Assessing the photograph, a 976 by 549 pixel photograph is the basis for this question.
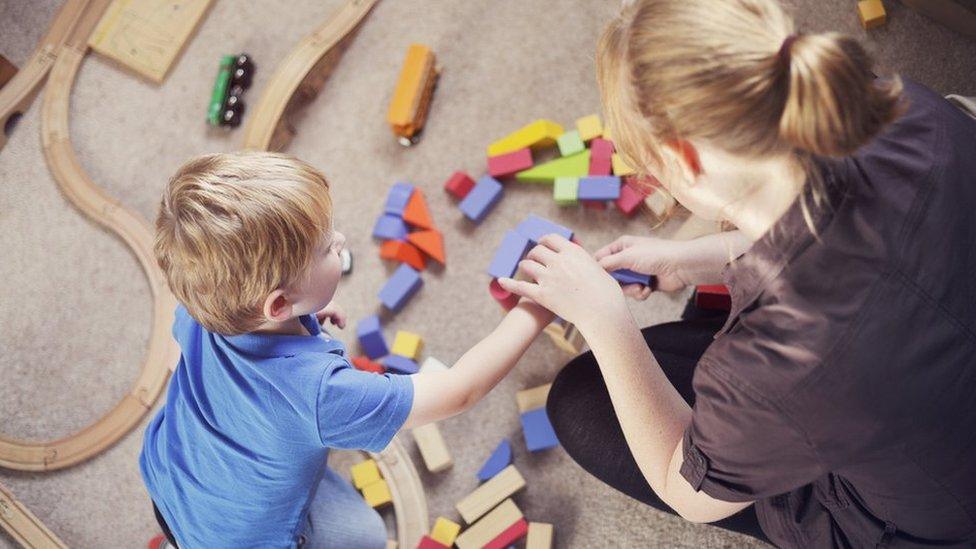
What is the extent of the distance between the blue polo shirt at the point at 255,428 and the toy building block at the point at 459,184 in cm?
49

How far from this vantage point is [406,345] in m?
1.40

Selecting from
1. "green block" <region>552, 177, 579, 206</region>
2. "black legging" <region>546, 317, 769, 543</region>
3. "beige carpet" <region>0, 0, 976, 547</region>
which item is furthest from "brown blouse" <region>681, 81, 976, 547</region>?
"green block" <region>552, 177, 579, 206</region>

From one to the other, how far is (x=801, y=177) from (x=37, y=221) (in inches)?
56.7

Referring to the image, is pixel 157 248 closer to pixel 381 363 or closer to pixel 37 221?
pixel 381 363

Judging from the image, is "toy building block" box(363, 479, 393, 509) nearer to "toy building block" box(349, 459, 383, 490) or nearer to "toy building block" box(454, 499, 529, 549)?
"toy building block" box(349, 459, 383, 490)

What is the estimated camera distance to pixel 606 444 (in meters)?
1.08

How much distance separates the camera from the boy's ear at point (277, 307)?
2.93ft

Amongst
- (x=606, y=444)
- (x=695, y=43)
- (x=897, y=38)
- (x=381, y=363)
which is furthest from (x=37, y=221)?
(x=897, y=38)

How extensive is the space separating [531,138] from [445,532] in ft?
2.42

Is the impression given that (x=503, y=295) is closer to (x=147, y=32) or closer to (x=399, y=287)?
(x=399, y=287)

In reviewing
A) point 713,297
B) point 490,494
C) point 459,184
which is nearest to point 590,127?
point 459,184

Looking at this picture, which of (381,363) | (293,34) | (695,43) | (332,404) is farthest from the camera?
(293,34)

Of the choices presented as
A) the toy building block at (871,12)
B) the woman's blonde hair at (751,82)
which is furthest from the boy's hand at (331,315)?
the toy building block at (871,12)

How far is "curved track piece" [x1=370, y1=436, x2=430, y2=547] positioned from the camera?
131 cm
